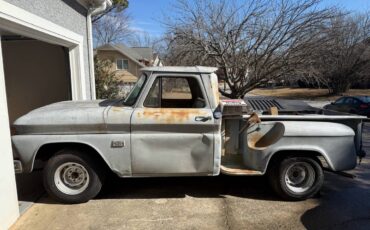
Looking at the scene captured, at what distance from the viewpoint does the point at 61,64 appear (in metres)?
9.21

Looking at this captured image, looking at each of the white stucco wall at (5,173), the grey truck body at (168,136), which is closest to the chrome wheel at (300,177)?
the grey truck body at (168,136)

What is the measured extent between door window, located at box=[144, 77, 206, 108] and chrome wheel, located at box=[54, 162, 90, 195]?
135 centimetres

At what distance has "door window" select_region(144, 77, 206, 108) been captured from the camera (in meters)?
4.64

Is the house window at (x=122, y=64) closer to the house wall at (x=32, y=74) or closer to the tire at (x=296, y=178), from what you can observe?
the house wall at (x=32, y=74)

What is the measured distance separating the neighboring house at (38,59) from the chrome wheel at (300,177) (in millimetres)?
3789

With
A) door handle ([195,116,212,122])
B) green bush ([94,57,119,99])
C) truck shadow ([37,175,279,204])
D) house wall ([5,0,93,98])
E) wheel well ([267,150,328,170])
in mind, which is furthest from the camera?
green bush ([94,57,119,99])

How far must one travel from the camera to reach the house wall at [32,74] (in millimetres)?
9312

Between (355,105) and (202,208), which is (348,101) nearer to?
(355,105)

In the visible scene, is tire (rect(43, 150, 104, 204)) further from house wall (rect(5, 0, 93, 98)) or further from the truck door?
house wall (rect(5, 0, 93, 98))

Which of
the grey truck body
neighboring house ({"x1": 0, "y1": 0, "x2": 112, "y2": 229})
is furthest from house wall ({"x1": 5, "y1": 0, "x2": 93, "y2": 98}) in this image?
the grey truck body

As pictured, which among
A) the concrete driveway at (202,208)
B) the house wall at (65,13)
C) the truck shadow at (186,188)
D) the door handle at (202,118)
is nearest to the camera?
the concrete driveway at (202,208)

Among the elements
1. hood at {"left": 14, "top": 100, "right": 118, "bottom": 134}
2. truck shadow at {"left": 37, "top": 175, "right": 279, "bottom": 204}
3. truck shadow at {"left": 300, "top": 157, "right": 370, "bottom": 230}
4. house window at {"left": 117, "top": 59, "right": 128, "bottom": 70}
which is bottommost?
truck shadow at {"left": 300, "top": 157, "right": 370, "bottom": 230}

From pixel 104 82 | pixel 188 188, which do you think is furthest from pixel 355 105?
pixel 188 188

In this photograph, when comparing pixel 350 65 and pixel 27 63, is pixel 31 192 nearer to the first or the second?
pixel 27 63
